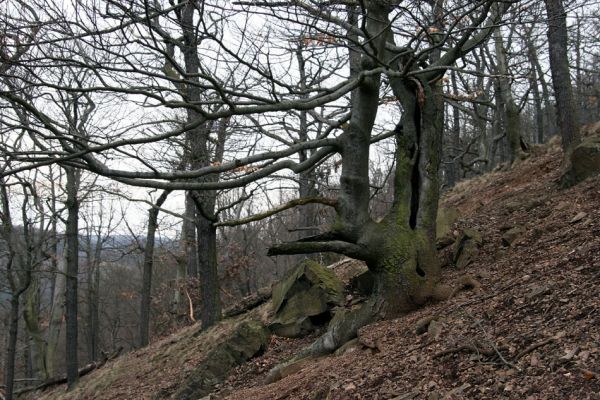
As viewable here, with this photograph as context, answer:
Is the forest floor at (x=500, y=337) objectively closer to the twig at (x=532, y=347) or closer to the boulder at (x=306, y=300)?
the twig at (x=532, y=347)

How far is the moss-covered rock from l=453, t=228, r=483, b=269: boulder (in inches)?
128

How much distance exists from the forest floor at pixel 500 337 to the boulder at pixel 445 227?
1.70 feet

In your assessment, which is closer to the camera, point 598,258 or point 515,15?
point 598,258

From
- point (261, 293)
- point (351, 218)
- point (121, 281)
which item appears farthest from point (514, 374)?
point (121, 281)

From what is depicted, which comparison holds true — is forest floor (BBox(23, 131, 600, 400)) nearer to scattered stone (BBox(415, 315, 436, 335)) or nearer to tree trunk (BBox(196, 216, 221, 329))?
scattered stone (BBox(415, 315, 436, 335))

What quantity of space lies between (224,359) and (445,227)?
4027 mm

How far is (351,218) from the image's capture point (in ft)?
19.5

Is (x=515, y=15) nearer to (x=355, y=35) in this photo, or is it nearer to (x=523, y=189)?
(x=355, y=35)

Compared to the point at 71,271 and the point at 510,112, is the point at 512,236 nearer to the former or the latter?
the point at 510,112

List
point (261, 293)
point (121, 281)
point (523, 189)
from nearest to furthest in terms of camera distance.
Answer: point (523, 189)
point (261, 293)
point (121, 281)

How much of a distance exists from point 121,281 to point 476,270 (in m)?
34.9

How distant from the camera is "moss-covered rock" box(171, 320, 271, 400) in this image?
7395 millimetres

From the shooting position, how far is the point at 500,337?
4098mm

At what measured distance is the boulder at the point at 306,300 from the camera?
808 centimetres
